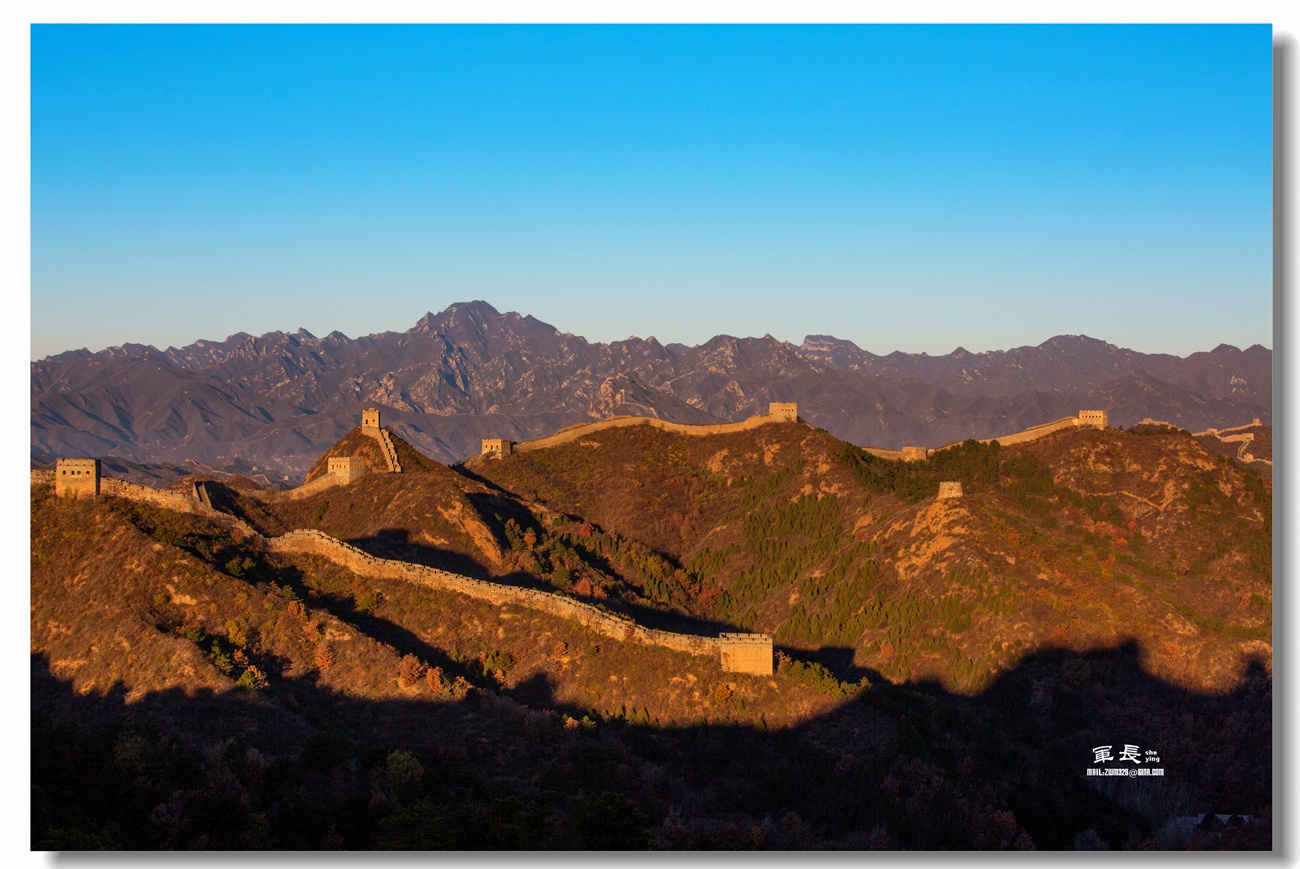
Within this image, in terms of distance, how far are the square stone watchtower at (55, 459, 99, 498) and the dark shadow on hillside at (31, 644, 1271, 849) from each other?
1575cm

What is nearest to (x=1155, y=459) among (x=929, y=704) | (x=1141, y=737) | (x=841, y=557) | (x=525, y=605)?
(x=841, y=557)

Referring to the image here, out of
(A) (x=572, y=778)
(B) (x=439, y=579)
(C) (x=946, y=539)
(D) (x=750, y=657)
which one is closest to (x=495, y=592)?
(B) (x=439, y=579)

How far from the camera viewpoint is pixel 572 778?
4088 centimetres

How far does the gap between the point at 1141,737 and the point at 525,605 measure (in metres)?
29.2

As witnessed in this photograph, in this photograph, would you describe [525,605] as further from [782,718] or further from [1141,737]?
[1141,737]

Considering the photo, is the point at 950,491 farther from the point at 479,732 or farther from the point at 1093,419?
the point at 479,732

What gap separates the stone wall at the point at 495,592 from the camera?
52.5 m

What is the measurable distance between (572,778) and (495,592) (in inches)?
685

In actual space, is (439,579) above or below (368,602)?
above

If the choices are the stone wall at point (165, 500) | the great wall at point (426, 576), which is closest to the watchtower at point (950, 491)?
the great wall at point (426, 576)

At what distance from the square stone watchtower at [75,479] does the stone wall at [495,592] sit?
9.13 m

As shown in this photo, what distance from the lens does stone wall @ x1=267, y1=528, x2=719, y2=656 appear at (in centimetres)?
5253

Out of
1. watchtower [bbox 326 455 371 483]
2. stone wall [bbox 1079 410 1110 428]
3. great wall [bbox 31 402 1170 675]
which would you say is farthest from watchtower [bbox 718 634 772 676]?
stone wall [bbox 1079 410 1110 428]

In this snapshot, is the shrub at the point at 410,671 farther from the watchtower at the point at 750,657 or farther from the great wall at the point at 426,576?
the watchtower at the point at 750,657
